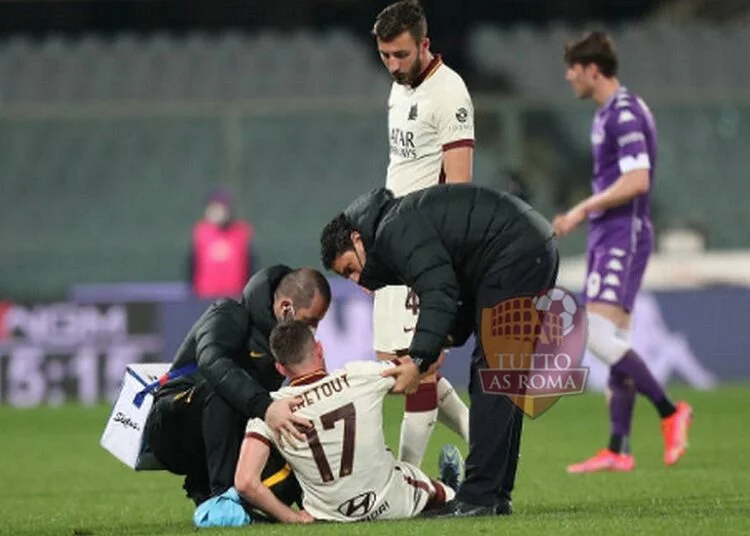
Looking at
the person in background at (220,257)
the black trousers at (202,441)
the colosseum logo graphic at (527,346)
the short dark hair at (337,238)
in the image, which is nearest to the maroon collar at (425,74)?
the colosseum logo graphic at (527,346)

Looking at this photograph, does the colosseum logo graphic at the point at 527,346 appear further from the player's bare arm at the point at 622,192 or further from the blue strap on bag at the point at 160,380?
the player's bare arm at the point at 622,192

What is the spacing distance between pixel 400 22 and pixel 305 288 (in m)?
1.41

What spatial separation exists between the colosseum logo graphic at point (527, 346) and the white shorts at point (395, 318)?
0.65 metres

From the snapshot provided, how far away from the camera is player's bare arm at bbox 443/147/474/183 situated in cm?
830

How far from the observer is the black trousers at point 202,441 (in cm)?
745

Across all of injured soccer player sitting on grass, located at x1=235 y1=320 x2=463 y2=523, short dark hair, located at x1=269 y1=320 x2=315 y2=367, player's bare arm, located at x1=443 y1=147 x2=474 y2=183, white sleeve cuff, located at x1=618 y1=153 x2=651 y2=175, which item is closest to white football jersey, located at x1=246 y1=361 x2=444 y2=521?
injured soccer player sitting on grass, located at x1=235 y1=320 x2=463 y2=523

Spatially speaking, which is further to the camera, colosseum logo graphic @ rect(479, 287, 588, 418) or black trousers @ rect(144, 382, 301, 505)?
black trousers @ rect(144, 382, 301, 505)

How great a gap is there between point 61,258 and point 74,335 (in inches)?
97.8

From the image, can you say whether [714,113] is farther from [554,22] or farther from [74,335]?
[74,335]

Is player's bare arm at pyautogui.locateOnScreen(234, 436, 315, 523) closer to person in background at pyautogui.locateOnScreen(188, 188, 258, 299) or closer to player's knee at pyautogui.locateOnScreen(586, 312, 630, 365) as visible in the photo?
player's knee at pyautogui.locateOnScreen(586, 312, 630, 365)

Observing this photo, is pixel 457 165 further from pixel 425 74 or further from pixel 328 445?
pixel 328 445

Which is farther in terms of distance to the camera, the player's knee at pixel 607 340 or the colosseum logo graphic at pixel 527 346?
the player's knee at pixel 607 340

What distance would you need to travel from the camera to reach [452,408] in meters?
8.55

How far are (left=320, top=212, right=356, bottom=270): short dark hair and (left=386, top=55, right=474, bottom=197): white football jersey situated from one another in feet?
4.83
